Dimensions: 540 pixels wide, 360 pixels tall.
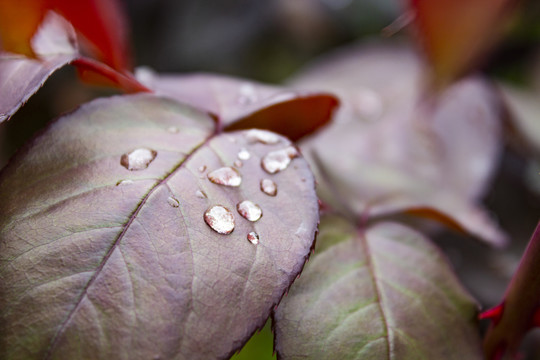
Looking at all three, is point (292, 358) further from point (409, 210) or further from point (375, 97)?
point (375, 97)

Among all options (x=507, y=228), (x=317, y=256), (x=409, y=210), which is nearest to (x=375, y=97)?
(x=507, y=228)

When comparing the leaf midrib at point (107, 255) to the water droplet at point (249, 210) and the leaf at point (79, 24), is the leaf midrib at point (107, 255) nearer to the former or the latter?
the water droplet at point (249, 210)

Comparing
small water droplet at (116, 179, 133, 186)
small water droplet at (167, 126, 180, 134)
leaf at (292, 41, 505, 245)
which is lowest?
leaf at (292, 41, 505, 245)

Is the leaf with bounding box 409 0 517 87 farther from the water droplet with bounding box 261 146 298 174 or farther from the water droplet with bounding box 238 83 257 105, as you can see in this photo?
the water droplet with bounding box 261 146 298 174

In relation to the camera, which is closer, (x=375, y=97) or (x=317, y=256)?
(x=317, y=256)

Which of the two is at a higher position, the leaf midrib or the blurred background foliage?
the leaf midrib

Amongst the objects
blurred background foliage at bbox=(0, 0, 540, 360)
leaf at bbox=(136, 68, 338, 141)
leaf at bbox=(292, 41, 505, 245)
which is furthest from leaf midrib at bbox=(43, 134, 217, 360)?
blurred background foliage at bbox=(0, 0, 540, 360)

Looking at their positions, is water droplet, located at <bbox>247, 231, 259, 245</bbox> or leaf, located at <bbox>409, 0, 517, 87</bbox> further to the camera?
leaf, located at <bbox>409, 0, 517, 87</bbox>
